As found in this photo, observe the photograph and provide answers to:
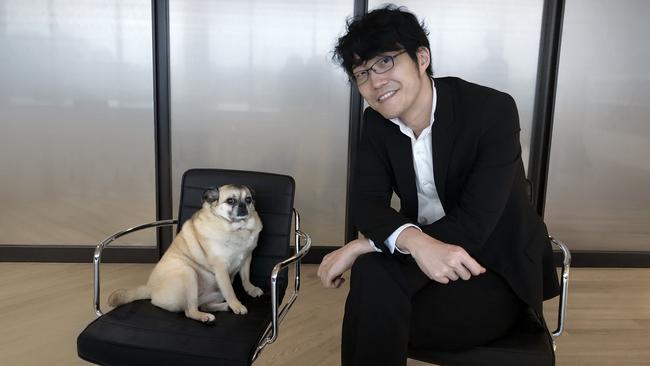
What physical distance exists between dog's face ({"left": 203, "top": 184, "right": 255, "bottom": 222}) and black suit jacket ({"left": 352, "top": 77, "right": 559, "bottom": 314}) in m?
0.52

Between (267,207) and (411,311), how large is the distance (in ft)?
2.82

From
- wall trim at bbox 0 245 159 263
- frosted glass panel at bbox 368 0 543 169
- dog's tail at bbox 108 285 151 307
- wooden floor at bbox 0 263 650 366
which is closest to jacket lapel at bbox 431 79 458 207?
dog's tail at bbox 108 285 151 307

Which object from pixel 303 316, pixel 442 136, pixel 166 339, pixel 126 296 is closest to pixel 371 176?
pixel 442 136

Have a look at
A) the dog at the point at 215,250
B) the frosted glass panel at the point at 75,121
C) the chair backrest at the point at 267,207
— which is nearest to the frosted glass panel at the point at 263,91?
the frosted glass panel at the point at 75,121

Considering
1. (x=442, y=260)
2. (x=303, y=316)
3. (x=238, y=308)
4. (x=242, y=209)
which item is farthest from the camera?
(x=303, y=316)

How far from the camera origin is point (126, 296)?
1825 millimetres

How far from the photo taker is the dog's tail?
1786mm

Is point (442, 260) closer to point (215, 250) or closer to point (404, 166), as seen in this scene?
point (404, 166)

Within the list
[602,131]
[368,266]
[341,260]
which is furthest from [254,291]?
[602,131]

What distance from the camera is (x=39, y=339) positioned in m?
2.45

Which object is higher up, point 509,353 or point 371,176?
point 371,176

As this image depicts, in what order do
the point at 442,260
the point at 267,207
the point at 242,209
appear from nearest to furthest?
the point at 442,260 < the point at 242,209 < the point at 267,207

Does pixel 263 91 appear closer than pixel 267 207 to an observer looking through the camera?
No

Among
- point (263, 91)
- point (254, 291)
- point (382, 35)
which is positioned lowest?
point (254, 291)
